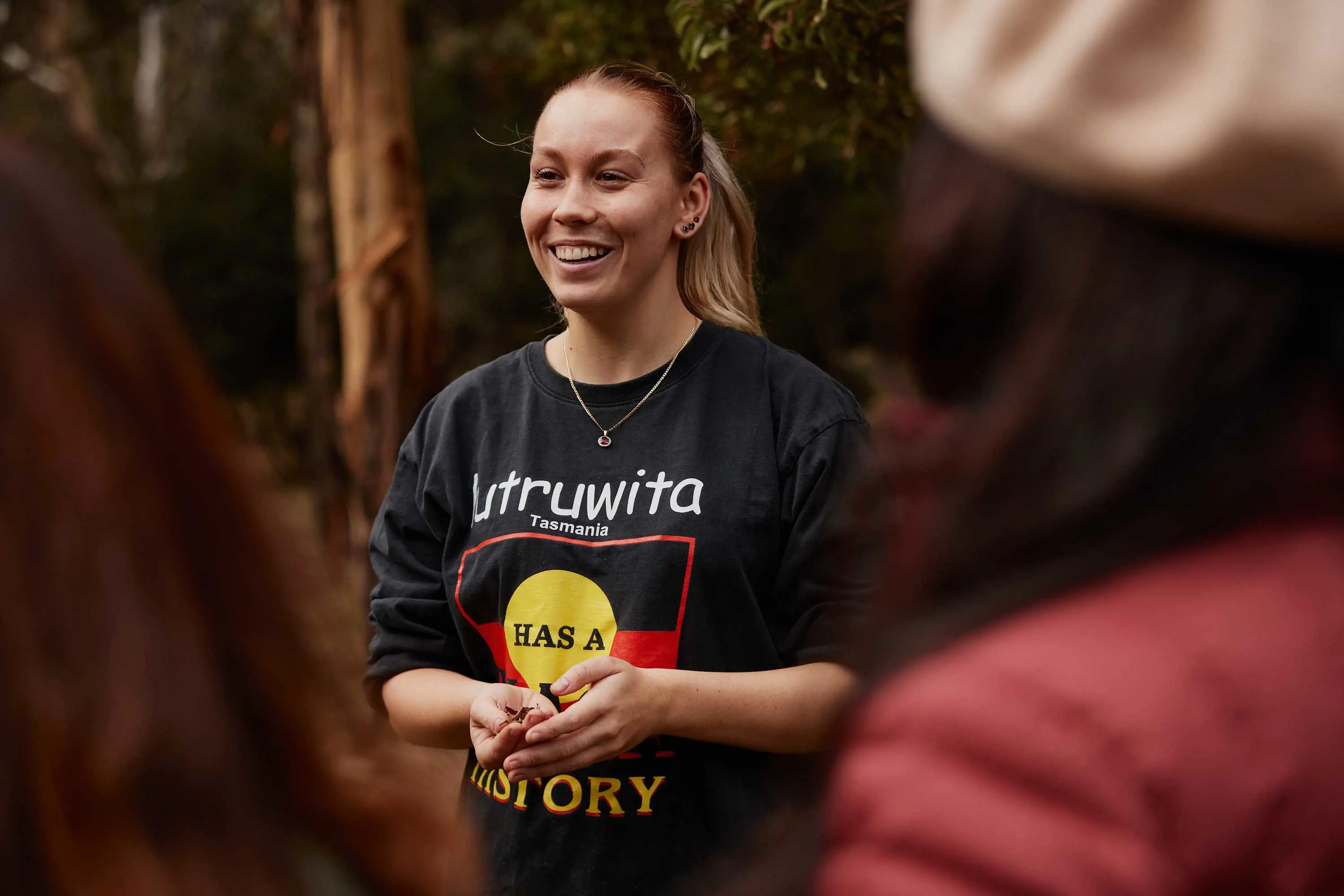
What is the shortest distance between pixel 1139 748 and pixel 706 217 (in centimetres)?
192

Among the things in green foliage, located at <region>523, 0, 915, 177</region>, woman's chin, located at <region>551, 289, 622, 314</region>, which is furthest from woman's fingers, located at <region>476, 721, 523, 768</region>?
green foliage, located at <region>523, 0, 915, 177</region>

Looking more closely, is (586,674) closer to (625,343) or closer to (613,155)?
(625,343)

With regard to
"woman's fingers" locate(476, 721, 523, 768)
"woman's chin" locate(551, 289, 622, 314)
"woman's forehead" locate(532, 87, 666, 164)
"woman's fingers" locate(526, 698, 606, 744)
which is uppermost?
"woman's forehead" locate(532, 87, 666, 164)

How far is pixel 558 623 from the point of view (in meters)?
2.23

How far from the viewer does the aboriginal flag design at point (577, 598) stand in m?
2.19

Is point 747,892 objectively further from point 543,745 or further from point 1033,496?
point 543,745

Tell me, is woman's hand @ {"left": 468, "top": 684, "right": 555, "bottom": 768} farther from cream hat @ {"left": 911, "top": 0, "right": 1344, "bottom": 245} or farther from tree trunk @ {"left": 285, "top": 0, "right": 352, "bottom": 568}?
tree trunk @ {"left": 285, "top": 0, "right": 352, "bottom": 568}

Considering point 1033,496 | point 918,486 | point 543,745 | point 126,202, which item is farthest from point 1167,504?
point 126,202

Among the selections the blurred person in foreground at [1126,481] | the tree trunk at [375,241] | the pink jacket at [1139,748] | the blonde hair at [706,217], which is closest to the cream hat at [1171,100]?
the blurred person in foreground at [1126,481]

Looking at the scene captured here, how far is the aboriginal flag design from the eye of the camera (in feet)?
7.20

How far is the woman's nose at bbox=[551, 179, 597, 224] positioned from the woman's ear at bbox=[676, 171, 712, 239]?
0.20 metres

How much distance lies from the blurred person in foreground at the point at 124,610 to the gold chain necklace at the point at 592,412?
1.34m

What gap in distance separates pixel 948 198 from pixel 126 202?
1326cm

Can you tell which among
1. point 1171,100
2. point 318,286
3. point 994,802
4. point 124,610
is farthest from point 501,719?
point 318,286
